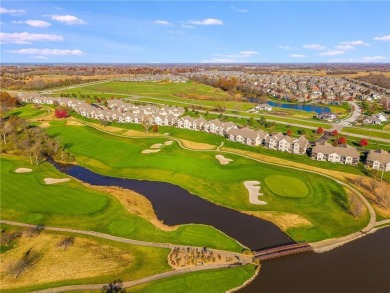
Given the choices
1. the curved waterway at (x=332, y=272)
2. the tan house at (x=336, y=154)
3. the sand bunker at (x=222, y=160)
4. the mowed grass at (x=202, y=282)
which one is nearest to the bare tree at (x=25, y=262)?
the mowed grass at (x=202, y=282)

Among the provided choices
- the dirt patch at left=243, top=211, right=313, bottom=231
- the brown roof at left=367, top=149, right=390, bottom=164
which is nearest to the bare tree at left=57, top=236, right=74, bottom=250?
the dirt patch at left=243, top=211, right=313, bottom=231

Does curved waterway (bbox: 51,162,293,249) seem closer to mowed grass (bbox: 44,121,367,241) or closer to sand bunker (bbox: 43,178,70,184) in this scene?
mowed grass (bbox: 44,121,367,241)

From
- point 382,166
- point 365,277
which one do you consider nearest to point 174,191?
point 365,277

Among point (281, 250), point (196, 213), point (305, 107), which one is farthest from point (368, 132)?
point (281, 250)

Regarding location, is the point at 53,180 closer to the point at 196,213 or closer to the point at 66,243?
the point at 66,243

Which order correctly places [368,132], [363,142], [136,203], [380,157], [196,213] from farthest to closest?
[368,132], [363,142], [380,157], [136,203], [196,213]

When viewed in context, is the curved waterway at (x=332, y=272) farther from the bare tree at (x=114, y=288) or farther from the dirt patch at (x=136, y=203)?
the dirt patch at (x=136, y=203)

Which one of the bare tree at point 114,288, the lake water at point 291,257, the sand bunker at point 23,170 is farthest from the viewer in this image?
the sand bunker at point 23,170
